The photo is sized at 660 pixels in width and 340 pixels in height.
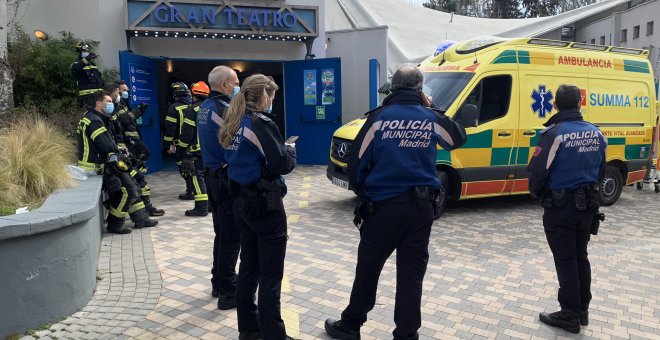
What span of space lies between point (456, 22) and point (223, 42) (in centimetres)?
1128

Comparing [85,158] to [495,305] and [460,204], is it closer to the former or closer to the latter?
[495,305]

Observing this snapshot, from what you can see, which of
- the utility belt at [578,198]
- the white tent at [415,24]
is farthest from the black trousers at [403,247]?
the white tent at [415,24]

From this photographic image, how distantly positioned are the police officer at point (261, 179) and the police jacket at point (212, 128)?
70 centimetres

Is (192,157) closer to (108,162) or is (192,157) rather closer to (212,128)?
(108,162)

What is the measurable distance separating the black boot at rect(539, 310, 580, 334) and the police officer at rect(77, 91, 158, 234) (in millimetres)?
4948

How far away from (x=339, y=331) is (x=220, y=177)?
148 centimetres

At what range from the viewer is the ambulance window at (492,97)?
24.4 ft

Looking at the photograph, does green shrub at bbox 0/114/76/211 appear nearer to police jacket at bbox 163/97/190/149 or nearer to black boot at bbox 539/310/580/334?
police jacket at bbox 163/97/190/149

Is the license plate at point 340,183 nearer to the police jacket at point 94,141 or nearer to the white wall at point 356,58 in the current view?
the police jacket at point 94,141

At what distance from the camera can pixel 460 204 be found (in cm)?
847

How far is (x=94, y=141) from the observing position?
20.1 feet

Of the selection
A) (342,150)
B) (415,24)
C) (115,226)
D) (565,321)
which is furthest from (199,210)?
(415,24)

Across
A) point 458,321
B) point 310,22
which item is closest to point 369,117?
point 458,321

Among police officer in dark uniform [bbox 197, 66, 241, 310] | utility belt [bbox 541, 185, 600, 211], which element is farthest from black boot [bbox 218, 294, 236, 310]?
utility belt [bbox 541, 185, 600, 211]
